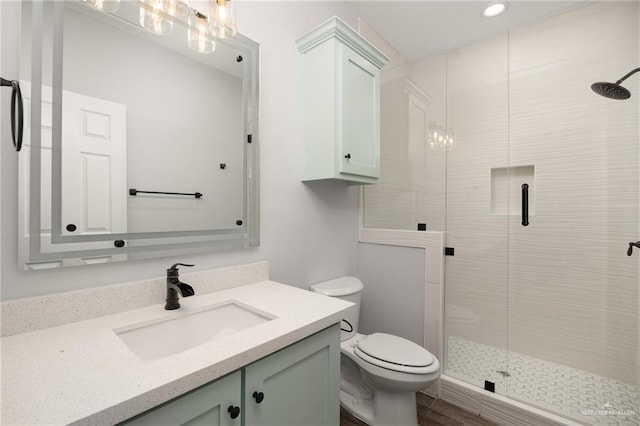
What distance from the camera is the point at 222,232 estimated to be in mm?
1265

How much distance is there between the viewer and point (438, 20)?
202 centimetres

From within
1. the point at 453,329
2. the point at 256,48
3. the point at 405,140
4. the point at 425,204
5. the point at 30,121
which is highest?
the point at 256,48

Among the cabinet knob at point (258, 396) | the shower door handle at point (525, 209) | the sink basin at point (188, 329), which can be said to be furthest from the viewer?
the shower door handle at point (525, 209)

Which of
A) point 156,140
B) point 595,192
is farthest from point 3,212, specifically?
point 595,192

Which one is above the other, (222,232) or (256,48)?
(256,48)

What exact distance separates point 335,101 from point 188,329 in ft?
4.06

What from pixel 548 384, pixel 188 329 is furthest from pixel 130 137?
pixel 548 384

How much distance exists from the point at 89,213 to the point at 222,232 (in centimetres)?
48

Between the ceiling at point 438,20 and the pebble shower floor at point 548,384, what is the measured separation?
7.08 feet

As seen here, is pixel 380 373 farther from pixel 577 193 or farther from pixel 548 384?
pixel 577 193

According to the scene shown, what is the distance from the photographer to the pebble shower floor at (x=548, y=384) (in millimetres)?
1493

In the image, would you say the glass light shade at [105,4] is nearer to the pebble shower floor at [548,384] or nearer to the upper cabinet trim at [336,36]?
the upper cabinet trim at [336,36]

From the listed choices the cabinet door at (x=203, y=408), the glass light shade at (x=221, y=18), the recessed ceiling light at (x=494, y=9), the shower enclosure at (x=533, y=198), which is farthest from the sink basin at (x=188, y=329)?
the recessed ceiling light at (x=494, y=9)

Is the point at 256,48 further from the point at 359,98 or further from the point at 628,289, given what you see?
the point at 628,289
